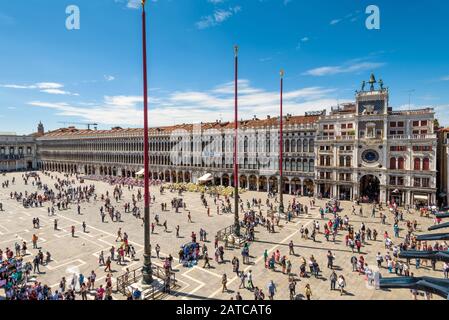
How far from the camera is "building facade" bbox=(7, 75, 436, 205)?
135 ft

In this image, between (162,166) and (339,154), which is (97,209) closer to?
(162,166)

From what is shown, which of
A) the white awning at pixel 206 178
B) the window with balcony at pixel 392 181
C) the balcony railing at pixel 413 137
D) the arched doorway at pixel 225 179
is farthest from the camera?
the arched doorway at pixel 225 179

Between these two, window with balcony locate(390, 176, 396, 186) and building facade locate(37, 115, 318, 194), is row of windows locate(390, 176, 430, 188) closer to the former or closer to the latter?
window with balcony locate(390, 176, 396, 186)

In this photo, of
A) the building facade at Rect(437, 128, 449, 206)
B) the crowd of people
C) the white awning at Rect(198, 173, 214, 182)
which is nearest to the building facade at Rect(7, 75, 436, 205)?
the white awning at Rect(198, 173, 214, 182)

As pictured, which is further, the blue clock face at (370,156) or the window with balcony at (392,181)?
the blue clock face at (370,156)

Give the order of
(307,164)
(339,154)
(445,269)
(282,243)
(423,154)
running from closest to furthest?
(445,269) < (282,243) < (423,154) < (339,154) < (307,164)

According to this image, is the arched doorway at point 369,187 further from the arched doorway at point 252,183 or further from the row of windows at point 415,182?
the arched doorway at point 252,183

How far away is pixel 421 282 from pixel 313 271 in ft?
49.8

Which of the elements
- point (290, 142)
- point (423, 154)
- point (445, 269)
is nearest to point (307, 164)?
point (290, 142)

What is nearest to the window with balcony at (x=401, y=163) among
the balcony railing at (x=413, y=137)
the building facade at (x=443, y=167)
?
the balcony railing at (x=413, y=137)

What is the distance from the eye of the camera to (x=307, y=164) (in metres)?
51.4

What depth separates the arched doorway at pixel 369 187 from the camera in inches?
1813

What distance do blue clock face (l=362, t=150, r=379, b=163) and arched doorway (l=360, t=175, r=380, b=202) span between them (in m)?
3.35

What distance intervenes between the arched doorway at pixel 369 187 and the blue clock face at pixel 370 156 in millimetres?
3353
